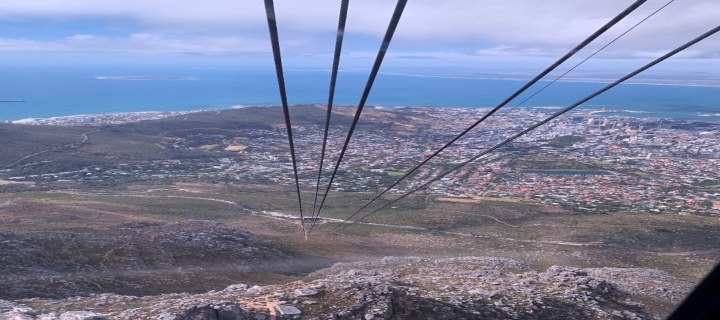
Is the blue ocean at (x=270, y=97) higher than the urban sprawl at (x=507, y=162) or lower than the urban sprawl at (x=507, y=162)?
higher

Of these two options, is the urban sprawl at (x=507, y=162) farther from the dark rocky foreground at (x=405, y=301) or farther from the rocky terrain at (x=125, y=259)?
the rocky terrain at (x=125, y=259)

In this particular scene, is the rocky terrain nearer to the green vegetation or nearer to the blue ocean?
the green vegetation

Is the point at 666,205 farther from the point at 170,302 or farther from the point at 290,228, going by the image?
the point at 170,302

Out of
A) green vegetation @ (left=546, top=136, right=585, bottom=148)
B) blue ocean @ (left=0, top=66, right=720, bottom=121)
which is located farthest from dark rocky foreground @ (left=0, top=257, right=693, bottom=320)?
blue ocean @ (left=0, top=66, right=720, bottom=121)

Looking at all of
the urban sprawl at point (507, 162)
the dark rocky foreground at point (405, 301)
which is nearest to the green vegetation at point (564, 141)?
the urban sprawl at point (507, 162)

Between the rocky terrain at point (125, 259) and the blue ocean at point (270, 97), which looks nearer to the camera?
the rocky terrain at point (125, 259)
